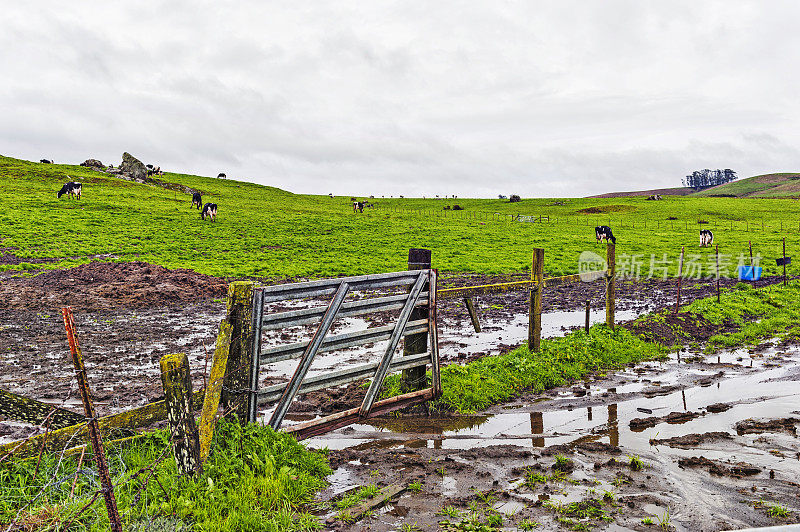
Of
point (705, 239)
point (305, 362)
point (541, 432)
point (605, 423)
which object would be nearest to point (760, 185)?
point (705, 239)

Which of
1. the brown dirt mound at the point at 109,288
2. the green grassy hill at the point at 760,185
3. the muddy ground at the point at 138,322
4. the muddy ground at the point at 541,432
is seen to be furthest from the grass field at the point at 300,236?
the green grassy hill at the point at 760,185

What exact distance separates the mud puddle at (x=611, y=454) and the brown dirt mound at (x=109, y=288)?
14.4 m

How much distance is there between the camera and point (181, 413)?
5.34 meters

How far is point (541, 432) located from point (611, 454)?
4.31 ft

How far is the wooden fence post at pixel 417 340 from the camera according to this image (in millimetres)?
9336

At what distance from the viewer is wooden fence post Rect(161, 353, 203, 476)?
520cm

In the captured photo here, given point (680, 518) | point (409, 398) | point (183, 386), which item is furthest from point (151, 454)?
point (680, 518)

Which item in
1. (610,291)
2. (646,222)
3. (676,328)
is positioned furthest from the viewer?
(646,222)

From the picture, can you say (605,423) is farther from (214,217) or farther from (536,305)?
(214,217)

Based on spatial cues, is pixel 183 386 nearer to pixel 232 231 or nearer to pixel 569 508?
pixel 569 508

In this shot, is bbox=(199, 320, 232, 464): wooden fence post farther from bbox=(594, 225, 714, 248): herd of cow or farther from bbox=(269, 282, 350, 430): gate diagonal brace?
bbox=(594, 225, 714, 248): herd of cow

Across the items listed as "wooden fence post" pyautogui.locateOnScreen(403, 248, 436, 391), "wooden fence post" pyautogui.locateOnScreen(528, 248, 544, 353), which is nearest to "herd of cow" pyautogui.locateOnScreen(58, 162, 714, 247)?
"wooden fence post" pyautogui.locateOnScreen(528, 248, 544, 353)

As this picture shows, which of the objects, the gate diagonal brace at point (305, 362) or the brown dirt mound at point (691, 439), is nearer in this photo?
the gate diagonal brace at point (305, 362)

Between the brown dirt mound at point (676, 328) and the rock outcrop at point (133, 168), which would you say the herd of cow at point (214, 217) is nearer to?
the brown dirt mound at point (676, 328)
